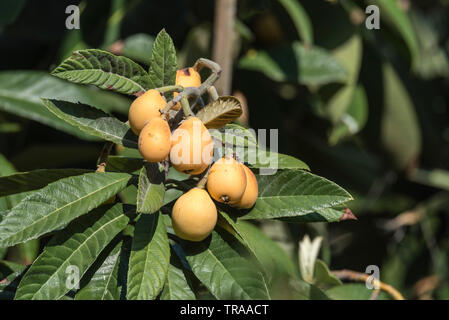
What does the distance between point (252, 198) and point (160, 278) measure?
0.16m

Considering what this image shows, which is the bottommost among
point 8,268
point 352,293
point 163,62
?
point 352,293

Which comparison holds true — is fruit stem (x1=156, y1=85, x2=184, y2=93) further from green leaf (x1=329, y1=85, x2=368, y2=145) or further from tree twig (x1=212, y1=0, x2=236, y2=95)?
green leaf (x1=329, y1=85, x2=368, y2=145)

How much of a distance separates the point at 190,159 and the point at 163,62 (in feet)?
0.55

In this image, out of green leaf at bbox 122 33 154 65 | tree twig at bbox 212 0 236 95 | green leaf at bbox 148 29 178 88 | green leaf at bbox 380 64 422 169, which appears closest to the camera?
green leaf at bbox 148 29 178 88

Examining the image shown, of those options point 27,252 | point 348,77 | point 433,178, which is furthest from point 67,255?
point 433,178

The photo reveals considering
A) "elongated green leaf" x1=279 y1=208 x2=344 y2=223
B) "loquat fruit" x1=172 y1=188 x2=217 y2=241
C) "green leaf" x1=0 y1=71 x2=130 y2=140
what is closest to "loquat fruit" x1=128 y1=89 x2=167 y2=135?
"loquat fruit" x1=172 y1=188 x2=217 y2=241

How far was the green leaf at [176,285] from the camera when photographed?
729 mm

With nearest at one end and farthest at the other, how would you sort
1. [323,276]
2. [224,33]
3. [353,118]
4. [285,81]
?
[323,276] < [224,33] < [285,81] < [353,118]

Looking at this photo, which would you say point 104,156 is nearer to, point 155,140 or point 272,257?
point 155,140

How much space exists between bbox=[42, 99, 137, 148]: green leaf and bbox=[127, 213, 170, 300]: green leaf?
112mm

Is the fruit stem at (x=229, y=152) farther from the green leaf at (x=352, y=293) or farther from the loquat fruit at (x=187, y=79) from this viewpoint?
the green leaf at (x=352, y=293)

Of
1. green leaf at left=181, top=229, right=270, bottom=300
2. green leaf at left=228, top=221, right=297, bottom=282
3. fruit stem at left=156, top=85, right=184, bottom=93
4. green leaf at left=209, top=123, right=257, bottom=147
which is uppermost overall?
fruit stem at left=156, top=85, right=184, bottom=93

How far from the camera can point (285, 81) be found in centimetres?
148

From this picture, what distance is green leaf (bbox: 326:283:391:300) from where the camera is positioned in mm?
1040
